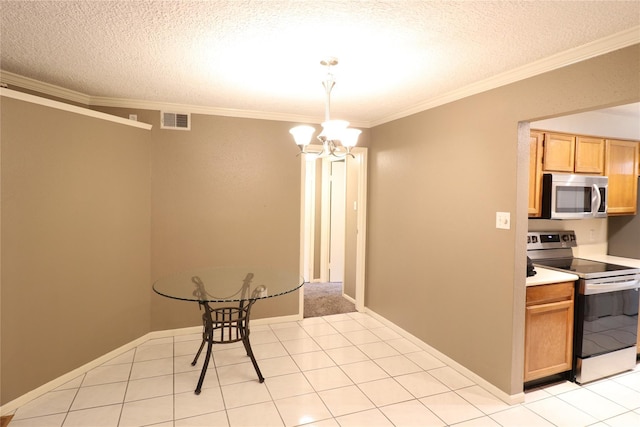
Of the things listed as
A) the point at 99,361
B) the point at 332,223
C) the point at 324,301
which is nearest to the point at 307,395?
the point at 99,361

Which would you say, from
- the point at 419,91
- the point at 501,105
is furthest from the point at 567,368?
the point at 419,91

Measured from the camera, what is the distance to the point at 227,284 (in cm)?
291

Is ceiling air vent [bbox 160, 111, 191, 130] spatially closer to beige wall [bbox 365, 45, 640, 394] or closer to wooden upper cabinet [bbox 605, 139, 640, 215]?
beige wall [bbox 365, 45, 640, 394]

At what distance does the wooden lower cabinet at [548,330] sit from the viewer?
2629mm

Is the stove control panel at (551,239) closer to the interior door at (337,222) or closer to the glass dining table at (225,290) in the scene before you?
the glass dining table at (225,290)

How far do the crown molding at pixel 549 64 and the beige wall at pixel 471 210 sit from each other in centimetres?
4

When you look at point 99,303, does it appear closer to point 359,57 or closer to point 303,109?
point 303,109

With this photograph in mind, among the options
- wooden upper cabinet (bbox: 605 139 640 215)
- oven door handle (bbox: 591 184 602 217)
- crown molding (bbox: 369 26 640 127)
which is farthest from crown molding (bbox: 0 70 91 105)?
wooden upper cabinet (bbox: 605 139 640 215)

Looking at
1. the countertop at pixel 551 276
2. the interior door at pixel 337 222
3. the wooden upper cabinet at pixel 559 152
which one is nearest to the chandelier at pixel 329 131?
the countertop at pixel 551 276

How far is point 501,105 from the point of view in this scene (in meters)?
2.54

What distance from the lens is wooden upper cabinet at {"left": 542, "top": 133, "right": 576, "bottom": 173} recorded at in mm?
3006

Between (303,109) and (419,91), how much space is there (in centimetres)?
123

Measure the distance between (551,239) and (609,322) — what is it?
86 centimetres

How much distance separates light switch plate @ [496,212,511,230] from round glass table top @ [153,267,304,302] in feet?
5.16
